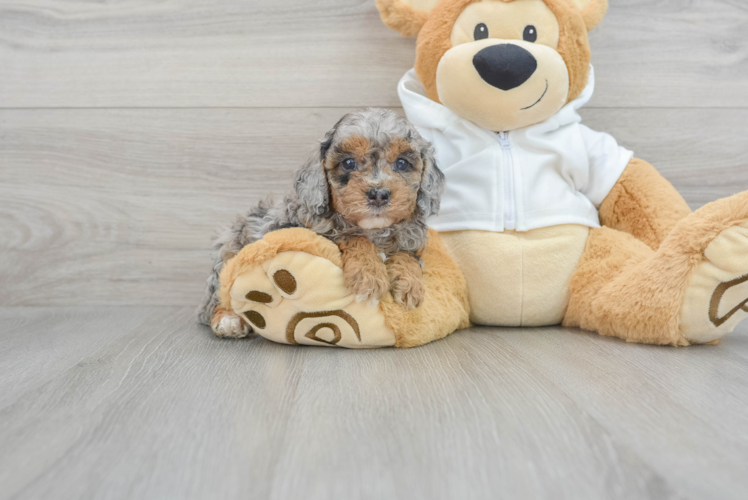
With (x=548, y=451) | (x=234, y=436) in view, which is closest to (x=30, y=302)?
(x=234, y=436)

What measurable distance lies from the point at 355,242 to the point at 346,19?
859 millimetres

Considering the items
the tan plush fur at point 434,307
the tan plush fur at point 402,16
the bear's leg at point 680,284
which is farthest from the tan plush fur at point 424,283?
the tan plush fur at point 402,16

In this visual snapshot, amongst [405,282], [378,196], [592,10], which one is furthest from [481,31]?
[405,282]

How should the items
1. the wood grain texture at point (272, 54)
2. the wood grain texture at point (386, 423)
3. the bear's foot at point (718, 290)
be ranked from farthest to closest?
1. the wood grain texture at point (272, 54)
2. the bear's foot at point (718, 290)
3. the wood grain texture at point (386, 423)

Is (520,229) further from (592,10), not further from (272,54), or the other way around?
(272,54)

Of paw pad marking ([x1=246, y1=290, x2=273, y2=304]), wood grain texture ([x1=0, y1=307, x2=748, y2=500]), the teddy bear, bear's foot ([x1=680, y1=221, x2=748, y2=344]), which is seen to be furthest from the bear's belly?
paw pad marking ([x1=246, y1=290, x2=273, y2=304])

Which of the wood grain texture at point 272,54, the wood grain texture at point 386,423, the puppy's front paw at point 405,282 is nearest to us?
the wood grain texture at point 386,423

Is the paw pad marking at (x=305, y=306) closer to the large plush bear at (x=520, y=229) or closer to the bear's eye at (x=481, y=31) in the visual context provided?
the large plush bear at (x=520, y=229)

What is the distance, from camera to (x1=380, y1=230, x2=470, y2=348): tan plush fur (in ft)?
3.93

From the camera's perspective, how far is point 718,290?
3.70ft

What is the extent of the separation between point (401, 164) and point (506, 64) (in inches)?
14.5

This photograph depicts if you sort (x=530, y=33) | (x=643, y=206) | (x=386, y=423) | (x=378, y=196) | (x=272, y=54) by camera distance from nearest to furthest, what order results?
(x=386, y=423), (x=378, y=196), (x=530, y=33), (x=643, y=206), (x=272, y=54)

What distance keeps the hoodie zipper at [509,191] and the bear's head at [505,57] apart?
0.06m

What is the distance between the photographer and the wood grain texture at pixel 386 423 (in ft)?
2.17
